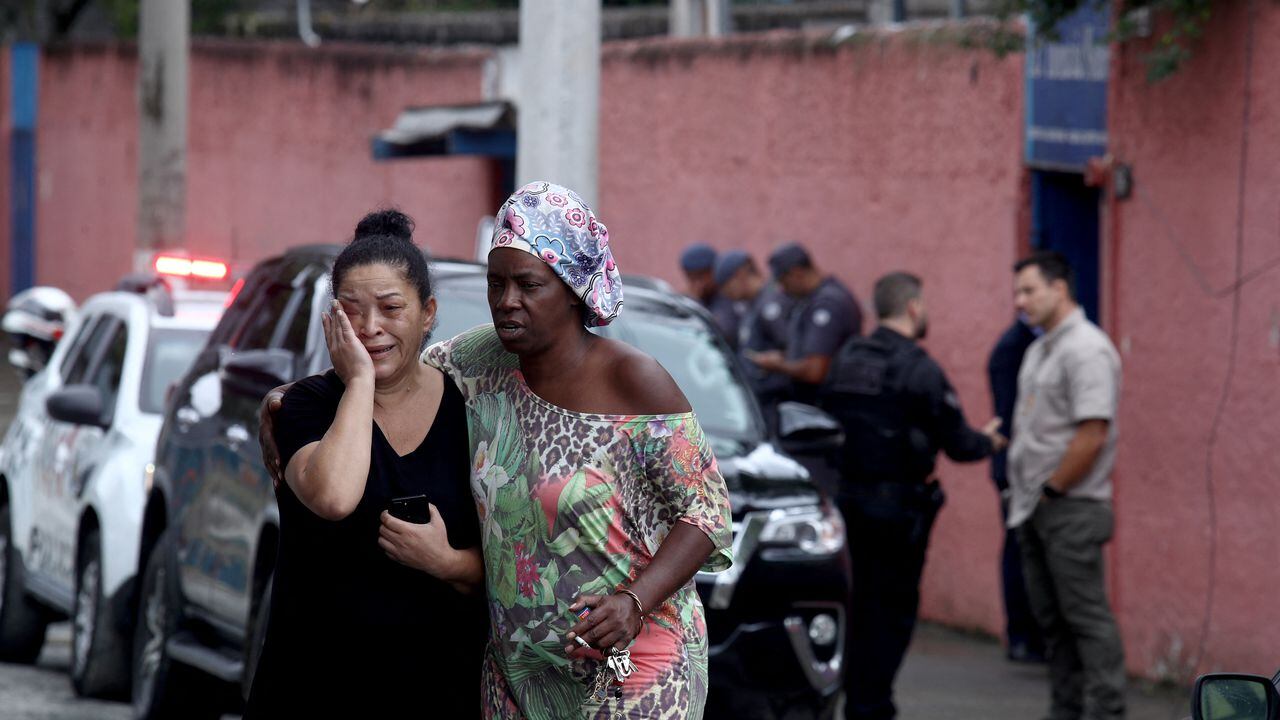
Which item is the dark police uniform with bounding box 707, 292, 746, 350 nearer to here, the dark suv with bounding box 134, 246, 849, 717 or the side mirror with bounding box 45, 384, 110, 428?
the dark suv with bounding box 134, 246, 849, 717

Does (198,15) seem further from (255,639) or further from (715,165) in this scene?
(255,639)

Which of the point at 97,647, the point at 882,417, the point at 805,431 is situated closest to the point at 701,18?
the point at 882,417

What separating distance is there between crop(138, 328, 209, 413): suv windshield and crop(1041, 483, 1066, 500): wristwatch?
386 cm

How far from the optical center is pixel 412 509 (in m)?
3.96

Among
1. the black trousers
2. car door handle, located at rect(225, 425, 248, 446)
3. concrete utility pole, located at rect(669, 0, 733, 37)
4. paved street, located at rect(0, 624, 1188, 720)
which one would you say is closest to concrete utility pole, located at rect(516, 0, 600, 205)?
the black trousers

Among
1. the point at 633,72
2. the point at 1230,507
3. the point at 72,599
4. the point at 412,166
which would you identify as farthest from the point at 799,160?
the point at 412,166

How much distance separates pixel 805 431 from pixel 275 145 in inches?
585

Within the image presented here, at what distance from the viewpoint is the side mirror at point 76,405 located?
8891 millimetres

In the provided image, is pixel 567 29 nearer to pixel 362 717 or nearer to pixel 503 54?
pixel 362 717

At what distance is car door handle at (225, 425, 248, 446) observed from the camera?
7.54 metres

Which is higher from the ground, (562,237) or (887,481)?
(562,237)

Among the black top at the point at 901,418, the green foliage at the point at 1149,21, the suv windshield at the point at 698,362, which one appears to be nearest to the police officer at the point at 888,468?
the black top at the point at 901,418

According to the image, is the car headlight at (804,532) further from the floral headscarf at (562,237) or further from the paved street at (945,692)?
the floral headscarf at (562,237)

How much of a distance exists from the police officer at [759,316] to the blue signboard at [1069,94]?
1.60 m
